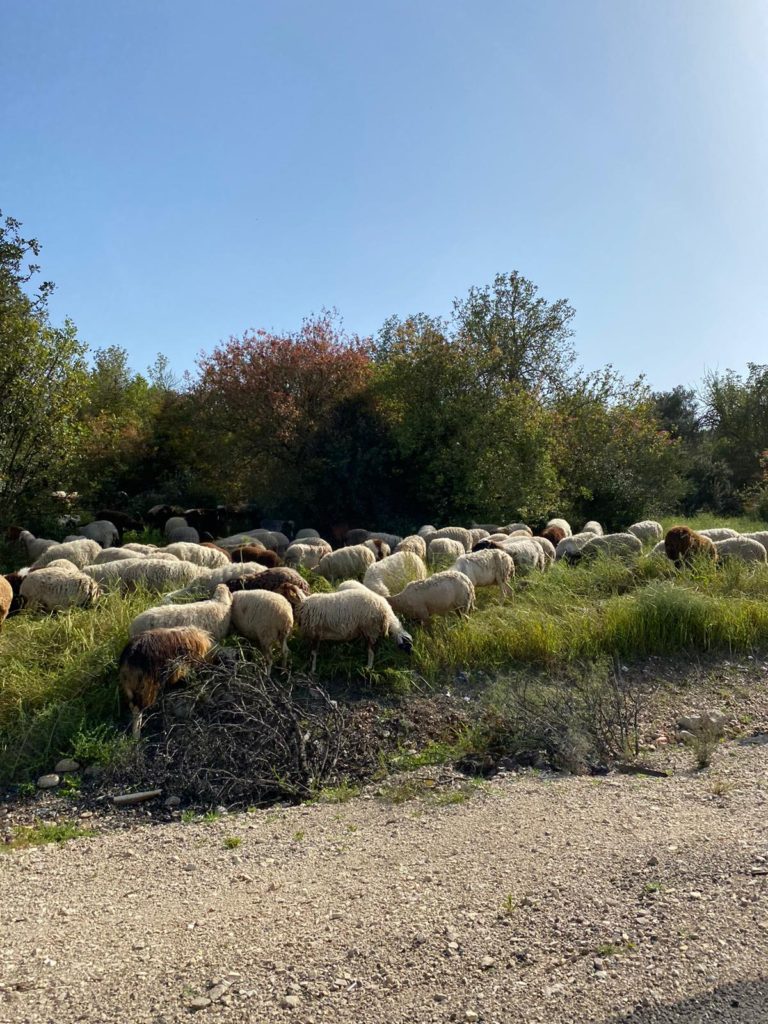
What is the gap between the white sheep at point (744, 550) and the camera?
39.0 ft

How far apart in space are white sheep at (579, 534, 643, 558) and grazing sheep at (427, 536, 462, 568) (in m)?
2.18

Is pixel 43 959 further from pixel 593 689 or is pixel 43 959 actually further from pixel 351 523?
pixel 351 523

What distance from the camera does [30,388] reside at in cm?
1354

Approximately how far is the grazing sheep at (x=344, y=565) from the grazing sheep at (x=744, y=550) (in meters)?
5.80

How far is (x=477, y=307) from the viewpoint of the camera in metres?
21.5

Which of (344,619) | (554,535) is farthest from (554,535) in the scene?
(344,619)

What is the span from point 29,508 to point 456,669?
37.2ft

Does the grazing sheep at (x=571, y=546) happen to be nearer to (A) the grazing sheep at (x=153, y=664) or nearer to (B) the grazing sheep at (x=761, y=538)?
(B) the grazing sheep at (x=761, y=538)

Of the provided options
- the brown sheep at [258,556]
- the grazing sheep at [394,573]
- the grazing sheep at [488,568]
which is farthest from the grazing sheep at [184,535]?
the grazing sheep at [488,568]

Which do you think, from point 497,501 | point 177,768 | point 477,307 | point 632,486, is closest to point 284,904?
point 177,768

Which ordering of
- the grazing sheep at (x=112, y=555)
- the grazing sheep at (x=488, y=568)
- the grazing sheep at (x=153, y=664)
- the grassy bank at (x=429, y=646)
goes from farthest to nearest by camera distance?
1. the grazing sheep at (x=112, y=555)
2. the grazing sheep at (x=488, y=568)
3. the grassy bank at (x=429, y=646)
4. the grazing sheep at (x=153, y=664)

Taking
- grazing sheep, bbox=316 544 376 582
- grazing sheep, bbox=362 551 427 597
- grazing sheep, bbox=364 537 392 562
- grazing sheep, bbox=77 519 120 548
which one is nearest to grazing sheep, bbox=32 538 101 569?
grazing sheep, bbox=77 519 120 548

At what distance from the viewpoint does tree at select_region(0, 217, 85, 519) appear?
528 inches

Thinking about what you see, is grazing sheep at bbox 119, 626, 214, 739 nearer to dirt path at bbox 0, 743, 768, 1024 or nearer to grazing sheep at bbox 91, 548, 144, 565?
dirt path at bbox 0, 743, 768, 1024
